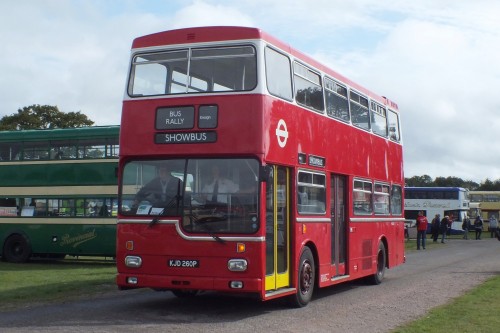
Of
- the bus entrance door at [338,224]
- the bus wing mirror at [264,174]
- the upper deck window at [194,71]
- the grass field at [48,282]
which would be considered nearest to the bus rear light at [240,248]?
the bus wing mirror at [264,174]

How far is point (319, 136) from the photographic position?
1491cm

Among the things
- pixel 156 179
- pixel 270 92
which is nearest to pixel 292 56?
pixel 270 92

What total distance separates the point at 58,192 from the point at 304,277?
1426 cm

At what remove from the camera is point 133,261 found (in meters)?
12.7

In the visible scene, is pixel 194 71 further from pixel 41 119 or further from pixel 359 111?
pixel 41 119

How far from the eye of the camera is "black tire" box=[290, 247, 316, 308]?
13.7 meters

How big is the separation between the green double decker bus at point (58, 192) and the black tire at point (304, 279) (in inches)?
481

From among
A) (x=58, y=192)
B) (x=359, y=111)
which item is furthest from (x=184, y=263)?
(x=58, y=192)

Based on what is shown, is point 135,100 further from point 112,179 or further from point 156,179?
point 112,179

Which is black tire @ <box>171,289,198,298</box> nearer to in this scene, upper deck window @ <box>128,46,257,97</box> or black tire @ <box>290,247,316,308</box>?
black tire @ <box>290,247,316,308</box>

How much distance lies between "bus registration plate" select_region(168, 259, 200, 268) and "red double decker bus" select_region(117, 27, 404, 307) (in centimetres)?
2

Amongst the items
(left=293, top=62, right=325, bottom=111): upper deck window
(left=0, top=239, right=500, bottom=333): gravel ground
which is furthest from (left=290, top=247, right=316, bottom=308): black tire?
(left=293, top=62, right=325, bottom=111): upper deck window

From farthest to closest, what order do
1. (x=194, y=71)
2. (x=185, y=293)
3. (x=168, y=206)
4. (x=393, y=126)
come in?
(x=393, y=126) → (x=185, y=293) → (x=194, y=71) → (x=168, y=206)

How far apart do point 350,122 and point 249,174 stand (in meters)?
5.31
